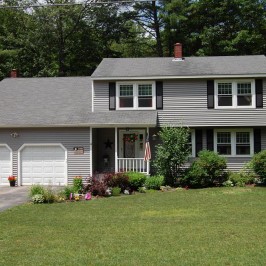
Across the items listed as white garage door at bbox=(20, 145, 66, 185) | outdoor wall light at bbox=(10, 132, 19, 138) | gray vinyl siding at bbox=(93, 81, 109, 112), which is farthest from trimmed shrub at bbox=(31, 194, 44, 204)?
gray vinyl siding at bbox=(93, 81, 109, 112)

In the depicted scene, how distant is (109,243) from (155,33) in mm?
33977

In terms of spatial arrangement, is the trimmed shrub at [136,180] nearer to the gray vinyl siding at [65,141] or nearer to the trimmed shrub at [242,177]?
the gray vinyl siding at [65,141]

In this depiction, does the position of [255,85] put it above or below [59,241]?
above

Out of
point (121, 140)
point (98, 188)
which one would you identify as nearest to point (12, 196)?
point (98, 188)

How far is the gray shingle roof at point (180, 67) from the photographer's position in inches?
843

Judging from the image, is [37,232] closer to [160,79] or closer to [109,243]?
[109,243]

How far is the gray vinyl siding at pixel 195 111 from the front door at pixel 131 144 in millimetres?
1371

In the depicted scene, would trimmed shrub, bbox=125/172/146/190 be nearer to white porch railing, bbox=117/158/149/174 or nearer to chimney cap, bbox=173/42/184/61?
white porch railing, bbox=117/158/149/174

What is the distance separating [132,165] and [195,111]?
4.15 meters

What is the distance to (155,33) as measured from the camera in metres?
41.0

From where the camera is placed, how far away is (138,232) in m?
10.3

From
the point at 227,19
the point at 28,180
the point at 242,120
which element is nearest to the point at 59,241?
the point at 28,180

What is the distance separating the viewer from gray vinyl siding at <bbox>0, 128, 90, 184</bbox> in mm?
20984

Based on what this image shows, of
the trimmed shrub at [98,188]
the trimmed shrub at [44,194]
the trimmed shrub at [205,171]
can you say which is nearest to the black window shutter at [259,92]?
the trimmed shrub at [205,171]
